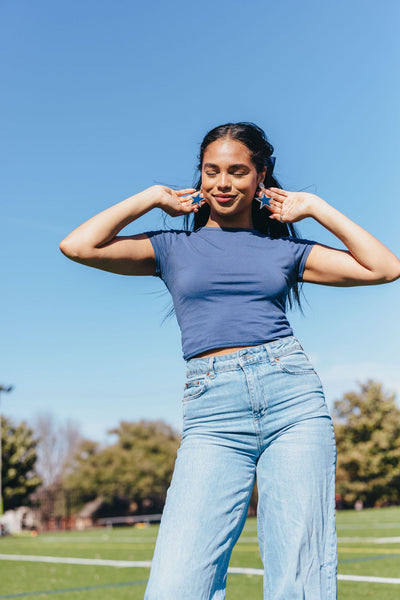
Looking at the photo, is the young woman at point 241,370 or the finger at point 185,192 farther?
the finger at point 185,192

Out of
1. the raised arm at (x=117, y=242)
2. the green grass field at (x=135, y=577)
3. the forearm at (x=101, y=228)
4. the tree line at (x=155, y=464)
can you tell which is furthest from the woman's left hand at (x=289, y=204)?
the tree line at (x=155, y=464)

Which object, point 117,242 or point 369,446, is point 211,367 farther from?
point 369,446

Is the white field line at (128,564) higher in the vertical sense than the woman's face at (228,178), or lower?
lower

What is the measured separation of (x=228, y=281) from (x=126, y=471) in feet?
131

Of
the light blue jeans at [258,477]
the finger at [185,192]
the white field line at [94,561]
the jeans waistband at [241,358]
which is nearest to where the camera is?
the light blue jeans at [258,477]

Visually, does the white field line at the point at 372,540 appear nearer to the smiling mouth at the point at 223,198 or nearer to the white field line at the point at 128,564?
the white field line at the point at 128,564

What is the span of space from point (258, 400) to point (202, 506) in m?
0.35

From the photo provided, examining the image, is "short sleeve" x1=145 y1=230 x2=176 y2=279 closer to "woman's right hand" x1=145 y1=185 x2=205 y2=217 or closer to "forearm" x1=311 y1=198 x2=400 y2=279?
"woman's right hand" x1=145 y1=185 x2=205 y2=217

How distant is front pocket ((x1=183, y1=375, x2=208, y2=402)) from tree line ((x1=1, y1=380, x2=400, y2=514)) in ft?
112

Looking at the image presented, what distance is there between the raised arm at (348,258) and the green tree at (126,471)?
38018mm

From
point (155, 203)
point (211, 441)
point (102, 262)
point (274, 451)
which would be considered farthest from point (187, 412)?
point (155, 203)

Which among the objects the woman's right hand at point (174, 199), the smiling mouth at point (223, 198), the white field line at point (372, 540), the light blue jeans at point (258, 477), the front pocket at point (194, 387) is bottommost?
the white field line at point (372, 540)

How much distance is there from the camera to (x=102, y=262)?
7.57ft

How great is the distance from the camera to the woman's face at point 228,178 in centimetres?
233
